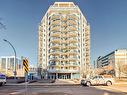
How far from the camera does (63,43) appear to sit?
117125 millimetres

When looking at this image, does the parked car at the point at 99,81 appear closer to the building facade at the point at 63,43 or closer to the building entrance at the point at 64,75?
the building facade at the point at 63,43

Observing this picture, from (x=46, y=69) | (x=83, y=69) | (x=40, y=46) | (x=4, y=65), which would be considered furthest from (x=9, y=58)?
Result: (x=83, y=69)

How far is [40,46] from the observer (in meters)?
129

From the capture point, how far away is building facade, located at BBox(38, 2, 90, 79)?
116m

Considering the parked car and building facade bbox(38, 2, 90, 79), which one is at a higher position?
building facade bbox(38, 2, 90, 79)

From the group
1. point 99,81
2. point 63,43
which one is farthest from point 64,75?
point 99,81

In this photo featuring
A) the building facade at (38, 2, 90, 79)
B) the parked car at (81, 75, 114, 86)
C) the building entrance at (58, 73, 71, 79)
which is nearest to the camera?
the parked car at (81, 75, 114, 86)

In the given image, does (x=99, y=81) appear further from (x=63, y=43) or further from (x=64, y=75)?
(x=63, y=43)

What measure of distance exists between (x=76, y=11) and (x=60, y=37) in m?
14.9

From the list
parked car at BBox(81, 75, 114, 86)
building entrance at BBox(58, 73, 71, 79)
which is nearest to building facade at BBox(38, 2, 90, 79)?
building entrance at BBox(58, 73, 71, 79)

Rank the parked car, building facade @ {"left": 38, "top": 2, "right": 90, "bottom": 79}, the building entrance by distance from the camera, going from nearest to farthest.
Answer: the parked car < building facade @ {"left": 38, "top": 2, "right": 90, "bottom": 79} < the building entrance

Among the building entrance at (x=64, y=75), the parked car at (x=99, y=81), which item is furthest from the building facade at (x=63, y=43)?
the parked car at (x=99, y=81)

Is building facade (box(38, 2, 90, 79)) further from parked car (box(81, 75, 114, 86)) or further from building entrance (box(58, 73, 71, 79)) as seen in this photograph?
parked car (box(81, 75, 114, 86))

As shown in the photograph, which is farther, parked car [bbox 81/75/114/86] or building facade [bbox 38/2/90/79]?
building facade [bbox 38/2/90/79]
